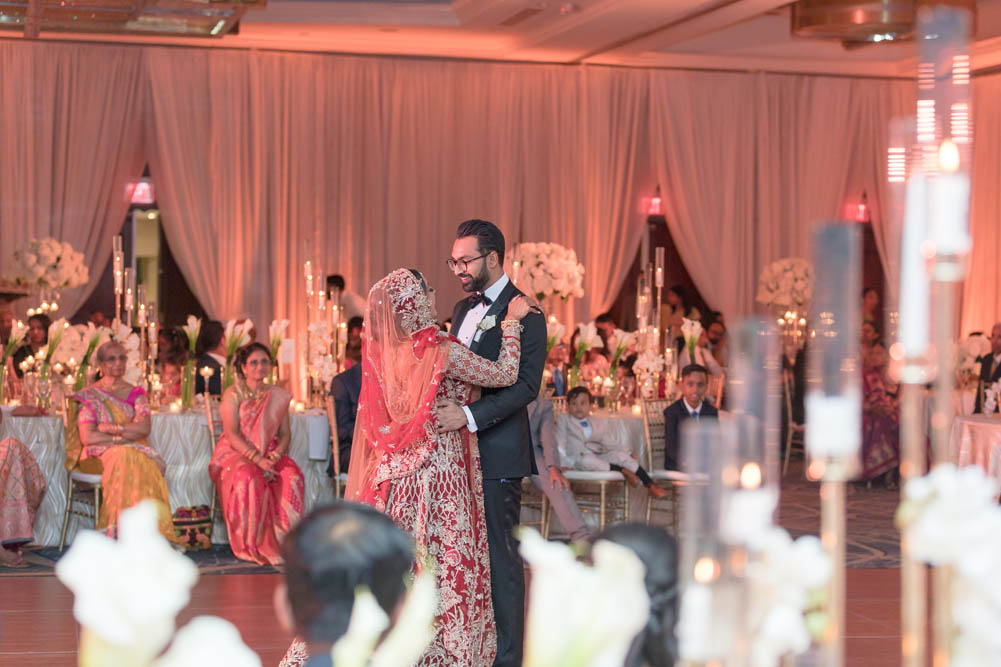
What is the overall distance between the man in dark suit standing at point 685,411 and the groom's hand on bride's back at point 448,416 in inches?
141

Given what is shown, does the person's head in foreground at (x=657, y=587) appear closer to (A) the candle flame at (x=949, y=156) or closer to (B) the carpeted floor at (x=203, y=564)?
(A) the candle flame at (x=949, y=156)

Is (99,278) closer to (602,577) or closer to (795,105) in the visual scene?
(795,105)

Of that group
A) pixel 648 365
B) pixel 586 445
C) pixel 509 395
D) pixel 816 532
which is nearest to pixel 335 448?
pixel 586 445

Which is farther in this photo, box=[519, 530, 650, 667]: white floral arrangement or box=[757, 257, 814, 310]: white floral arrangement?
box=[757, 257, 814, 310]: white floral arrangement

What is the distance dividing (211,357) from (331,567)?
743cm

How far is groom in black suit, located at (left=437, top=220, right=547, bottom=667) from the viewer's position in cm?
409

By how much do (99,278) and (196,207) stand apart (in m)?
1.06

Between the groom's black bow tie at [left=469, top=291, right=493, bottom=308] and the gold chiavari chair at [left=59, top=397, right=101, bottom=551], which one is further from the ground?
the groom's black bow tie at [left=469, top=291, right=493, bottom=308]

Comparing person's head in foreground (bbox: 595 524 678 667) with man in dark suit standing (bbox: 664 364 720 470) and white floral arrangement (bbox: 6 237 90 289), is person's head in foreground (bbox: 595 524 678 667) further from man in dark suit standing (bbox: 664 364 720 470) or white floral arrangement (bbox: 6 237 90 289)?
white floral arrangement (bbox: 6 237 90 289)

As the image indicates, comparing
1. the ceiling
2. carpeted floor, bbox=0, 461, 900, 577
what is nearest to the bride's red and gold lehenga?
carpeted floor, bbox=0, 461, 900, 577

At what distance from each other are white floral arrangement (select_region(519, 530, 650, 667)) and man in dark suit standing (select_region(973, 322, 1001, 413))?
27.0 ft

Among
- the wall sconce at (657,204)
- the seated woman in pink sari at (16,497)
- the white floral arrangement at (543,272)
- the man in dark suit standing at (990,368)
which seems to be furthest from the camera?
the wall sconce at (657,204)

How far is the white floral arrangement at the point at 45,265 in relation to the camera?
28.5 feet

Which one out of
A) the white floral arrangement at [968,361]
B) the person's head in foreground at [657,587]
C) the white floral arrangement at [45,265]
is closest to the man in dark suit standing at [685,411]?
the white floral arrangement at [968,361]
